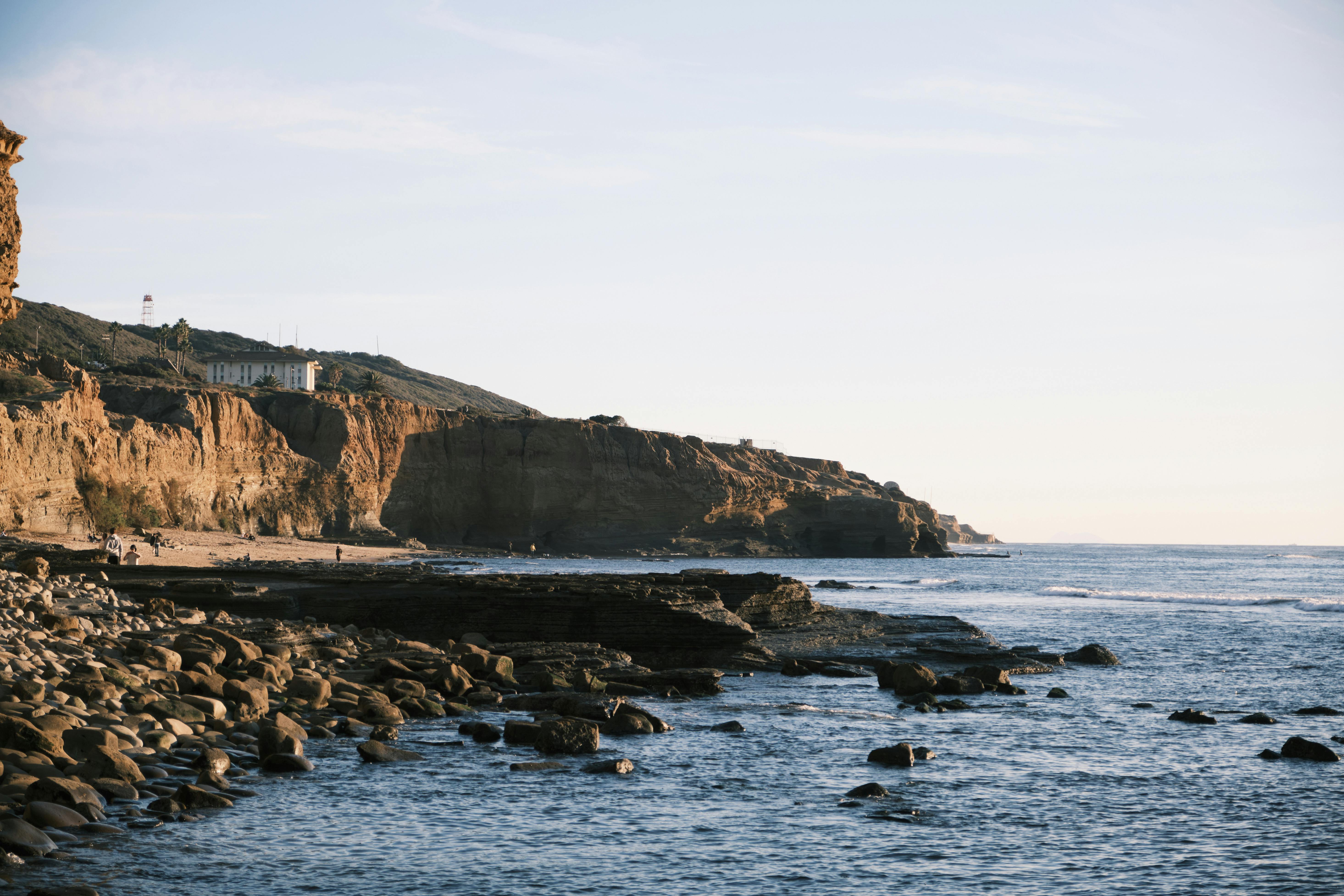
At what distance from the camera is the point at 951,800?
12.0 metres

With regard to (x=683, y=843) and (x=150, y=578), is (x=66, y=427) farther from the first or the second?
(x=683, y=843)

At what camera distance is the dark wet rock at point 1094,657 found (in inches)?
1054

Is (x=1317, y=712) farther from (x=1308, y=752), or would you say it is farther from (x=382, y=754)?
(x=382, y=754)

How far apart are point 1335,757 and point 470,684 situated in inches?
553

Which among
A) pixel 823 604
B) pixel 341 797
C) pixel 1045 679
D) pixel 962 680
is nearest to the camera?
pixel 341 797

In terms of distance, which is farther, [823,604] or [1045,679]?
[823,604]

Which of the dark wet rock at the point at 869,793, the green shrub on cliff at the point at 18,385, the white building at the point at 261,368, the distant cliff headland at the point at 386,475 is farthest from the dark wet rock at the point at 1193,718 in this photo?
the white building at the point at 261,368

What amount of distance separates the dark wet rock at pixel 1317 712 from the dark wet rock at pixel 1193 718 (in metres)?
2.16

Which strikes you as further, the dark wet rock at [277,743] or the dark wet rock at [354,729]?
the dark wet rock at [354,729]

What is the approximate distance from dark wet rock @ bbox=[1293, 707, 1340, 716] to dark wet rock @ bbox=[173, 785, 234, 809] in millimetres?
18575

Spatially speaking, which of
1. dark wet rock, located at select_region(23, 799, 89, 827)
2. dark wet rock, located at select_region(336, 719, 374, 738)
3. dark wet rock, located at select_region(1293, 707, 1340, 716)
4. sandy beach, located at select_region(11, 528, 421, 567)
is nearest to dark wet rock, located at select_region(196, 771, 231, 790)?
dark wet rock, located at select_region(23, 799, 89, 827)

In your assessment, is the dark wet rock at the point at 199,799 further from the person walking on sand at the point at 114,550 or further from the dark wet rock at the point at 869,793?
the person walking on sand at the point at 114,550

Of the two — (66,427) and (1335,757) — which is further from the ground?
(66,427)

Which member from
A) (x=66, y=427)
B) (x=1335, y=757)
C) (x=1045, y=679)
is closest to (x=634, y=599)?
(x=1045, y=679)
